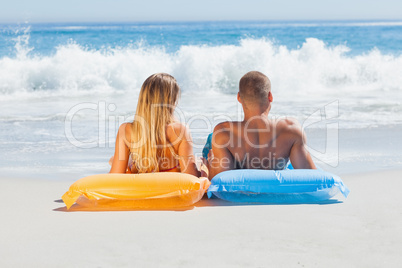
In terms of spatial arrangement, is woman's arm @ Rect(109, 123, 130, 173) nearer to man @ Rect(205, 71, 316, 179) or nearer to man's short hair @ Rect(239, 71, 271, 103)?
man @ Rect(205, 71, 316, 179)

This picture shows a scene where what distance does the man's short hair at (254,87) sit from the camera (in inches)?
151

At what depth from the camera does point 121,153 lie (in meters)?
3.95

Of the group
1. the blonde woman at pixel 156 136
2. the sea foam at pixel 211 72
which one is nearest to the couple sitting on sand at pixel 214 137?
the blonde woman at pixel 156 136

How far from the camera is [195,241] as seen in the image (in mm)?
2984

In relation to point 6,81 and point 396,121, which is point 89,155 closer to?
point 396,121

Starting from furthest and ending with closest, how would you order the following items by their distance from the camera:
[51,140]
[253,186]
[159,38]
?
1. [159,38]
2. [51,140]
3. [253,186]

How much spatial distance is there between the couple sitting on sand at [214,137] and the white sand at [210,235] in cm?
42

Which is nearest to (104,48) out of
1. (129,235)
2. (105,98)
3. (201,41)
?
(201,41)

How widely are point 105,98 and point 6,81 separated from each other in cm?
333

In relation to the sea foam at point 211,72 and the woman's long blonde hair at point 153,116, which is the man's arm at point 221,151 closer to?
the woman's long blonde hair at point 153,116

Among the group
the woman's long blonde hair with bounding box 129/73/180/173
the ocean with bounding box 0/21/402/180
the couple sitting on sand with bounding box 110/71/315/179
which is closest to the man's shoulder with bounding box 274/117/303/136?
the couple sitting on sand with bounding box 110/71/315/179

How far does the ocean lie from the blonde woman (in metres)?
1.08

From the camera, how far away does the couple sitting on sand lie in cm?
385

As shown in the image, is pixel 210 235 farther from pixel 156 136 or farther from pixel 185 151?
pixel 156 136
